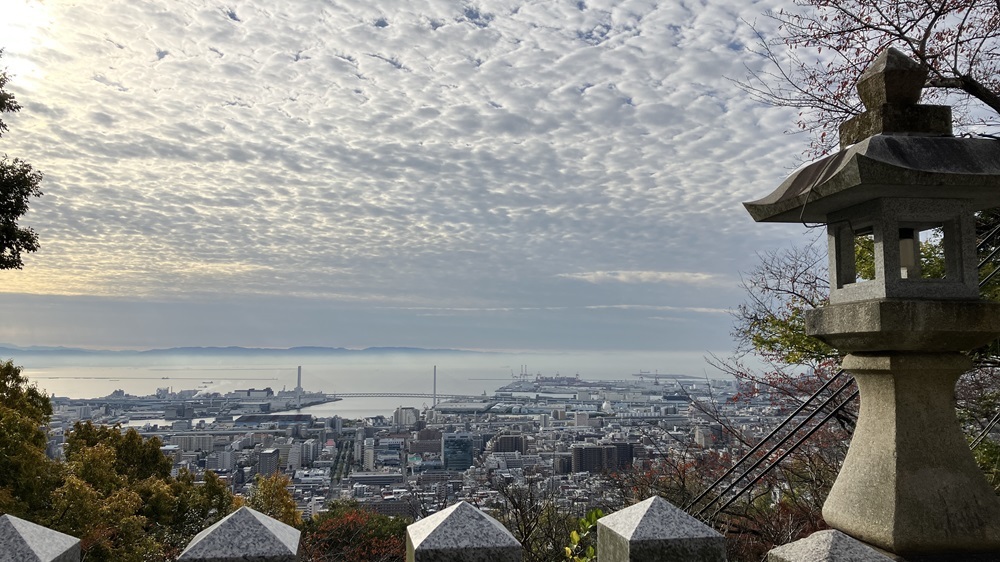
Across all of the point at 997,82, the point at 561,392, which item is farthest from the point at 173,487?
the point at 561,392

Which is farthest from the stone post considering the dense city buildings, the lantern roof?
the dense city buildings

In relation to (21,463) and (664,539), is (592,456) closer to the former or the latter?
(21,463)

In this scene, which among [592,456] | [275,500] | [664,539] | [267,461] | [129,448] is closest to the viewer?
[664,539]

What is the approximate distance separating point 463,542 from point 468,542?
2cm

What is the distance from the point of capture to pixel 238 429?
104ft

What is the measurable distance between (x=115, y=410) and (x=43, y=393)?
2941 cm

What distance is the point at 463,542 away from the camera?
1.92 meters

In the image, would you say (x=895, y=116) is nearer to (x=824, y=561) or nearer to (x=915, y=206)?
(x=915, y=206)

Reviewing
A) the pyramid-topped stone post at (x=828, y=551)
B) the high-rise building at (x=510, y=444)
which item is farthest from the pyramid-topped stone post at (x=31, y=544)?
the high-rise building at (x=510, y=444)

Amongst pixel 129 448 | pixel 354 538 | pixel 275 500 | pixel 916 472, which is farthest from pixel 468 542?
pixel 129 448

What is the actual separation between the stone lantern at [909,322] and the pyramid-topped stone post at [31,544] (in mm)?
2918

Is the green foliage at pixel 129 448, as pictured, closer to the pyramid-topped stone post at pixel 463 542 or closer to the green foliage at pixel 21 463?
the green foliage at pixel 21 463

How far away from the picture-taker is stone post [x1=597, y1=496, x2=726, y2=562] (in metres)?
2.03

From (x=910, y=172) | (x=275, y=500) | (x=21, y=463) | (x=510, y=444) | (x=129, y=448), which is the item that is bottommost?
(x=510, y=444)
